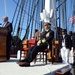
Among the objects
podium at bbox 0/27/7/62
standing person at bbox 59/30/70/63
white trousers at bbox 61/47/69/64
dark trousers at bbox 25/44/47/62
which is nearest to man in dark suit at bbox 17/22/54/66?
dark trousers at bbox 25/44/47/62

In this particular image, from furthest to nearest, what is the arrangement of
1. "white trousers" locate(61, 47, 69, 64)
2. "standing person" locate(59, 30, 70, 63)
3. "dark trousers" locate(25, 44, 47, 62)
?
"standing person" locate(59, 30, 70, 63) → "white trousers" locate(61, 47, 69, 64) → "dark trousers" locate(25, 44, 47, 62)

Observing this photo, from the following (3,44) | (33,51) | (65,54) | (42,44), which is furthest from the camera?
(65,54)

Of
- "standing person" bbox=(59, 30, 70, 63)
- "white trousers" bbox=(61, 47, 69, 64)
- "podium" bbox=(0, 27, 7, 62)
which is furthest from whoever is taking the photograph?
"standing person" bbox=(59, 30, 70, 63)

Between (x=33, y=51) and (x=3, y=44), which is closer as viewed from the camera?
(x=33, y=51)

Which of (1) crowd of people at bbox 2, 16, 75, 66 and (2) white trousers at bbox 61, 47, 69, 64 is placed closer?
(1) crowd of people at bbox 2, 16, 75, 66

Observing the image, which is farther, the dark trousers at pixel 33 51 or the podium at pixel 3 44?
the podium at pixel 3 44

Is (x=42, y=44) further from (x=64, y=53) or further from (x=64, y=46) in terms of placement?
(x=64, y=46)

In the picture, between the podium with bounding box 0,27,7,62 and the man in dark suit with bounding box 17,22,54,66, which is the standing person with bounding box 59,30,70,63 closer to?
the man in dark suit with bounding box 17,22,54,66

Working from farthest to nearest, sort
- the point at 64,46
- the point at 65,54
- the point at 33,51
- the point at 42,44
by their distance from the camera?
1. the point at 64,46
2. the point at 65,54
3. the point at 42,44
4. the point at 33,51

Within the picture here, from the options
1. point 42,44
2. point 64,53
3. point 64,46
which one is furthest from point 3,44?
point 64,46

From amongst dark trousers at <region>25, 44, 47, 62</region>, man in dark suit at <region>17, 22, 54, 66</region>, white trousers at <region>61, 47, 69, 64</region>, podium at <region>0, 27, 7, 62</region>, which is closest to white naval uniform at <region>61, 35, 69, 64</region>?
white trousers at <region>61, 47, 69, 64</region>

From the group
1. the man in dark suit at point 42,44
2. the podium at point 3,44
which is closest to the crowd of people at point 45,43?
the man in dark suit at point 42,44

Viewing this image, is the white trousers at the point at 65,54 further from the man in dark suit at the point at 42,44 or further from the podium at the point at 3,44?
the podium at the point at 3,44

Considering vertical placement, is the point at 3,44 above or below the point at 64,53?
above
